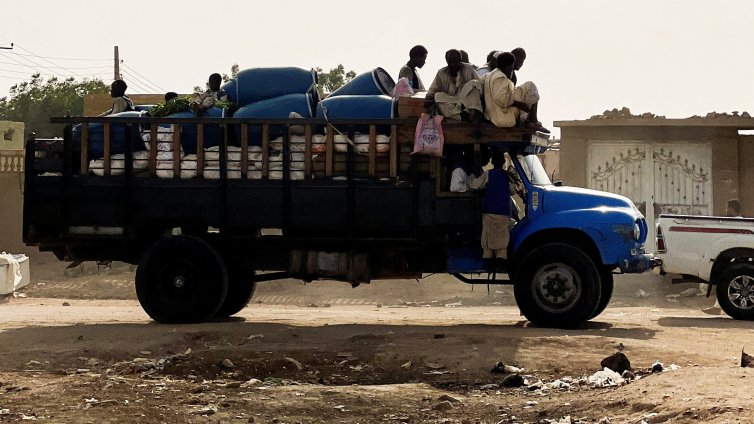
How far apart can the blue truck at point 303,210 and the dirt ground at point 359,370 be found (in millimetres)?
609

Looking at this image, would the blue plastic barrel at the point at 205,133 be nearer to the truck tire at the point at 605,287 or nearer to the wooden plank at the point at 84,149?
the wooden plank at the point at 84,149

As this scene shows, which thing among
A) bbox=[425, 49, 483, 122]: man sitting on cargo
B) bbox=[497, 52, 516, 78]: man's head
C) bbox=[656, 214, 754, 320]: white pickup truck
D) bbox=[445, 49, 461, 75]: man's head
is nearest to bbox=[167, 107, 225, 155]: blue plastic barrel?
bbox=[425, 49, 483, 122]: man sitting on cargo

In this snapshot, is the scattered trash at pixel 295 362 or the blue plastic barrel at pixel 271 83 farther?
the blue plastic barrel at pixel 271 83

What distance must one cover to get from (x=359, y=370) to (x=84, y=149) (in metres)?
4.81

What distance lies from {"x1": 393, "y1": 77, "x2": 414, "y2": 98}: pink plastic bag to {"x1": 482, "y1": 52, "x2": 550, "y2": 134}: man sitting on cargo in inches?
36.5

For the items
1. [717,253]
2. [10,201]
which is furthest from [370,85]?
[10,201]

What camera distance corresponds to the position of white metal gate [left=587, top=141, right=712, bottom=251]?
2392 centimetres

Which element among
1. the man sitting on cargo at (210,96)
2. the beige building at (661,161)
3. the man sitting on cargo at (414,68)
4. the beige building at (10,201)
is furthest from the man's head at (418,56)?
the beige building at (10,201)

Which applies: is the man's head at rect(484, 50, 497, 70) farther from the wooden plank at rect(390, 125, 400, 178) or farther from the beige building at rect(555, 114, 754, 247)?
the beige building at rect(555, 114, 754, 247)

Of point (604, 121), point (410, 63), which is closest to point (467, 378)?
point (410, 63)

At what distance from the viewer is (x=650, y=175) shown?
79.0ft

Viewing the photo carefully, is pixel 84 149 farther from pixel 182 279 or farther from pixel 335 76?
pixel 335 76

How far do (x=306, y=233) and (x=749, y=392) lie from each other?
20.6 feet

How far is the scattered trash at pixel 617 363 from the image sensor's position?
1001 centimetres
